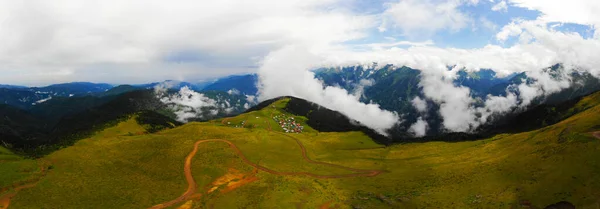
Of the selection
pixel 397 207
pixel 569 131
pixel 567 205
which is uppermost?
pixel 569 131

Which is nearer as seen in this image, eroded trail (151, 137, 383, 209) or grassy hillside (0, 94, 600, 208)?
grassy hillside (0, 94, 600, 208)

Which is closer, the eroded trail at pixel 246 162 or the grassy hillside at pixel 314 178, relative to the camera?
the grassy hillside at pixel 314 178

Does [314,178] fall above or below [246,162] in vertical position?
below

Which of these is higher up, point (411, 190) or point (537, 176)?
point (537, 176)

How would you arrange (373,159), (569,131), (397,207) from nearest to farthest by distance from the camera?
(397,207)
(569,131)
(373,159)

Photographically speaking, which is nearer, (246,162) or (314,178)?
(314,178)

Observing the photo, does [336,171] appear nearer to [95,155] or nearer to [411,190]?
[411,190]

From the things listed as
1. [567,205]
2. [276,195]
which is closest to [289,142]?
[276,195]

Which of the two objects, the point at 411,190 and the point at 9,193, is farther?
the point at 411,190
